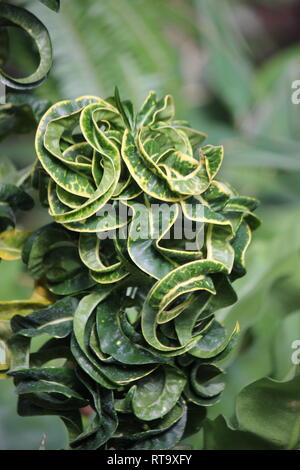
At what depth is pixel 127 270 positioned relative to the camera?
352mm

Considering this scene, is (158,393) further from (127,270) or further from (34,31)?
(34,31)

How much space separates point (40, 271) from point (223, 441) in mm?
186

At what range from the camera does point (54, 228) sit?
1.24 ft

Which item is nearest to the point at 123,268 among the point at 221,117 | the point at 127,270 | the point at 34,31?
the point at 127,270

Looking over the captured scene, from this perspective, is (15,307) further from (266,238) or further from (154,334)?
(266,238)

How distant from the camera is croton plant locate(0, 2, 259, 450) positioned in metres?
0.34

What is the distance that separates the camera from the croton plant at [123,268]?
13.4 inches

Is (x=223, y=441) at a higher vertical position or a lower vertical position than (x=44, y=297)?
lower

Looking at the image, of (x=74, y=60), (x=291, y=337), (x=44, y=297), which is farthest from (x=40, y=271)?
(x=74, y=60)

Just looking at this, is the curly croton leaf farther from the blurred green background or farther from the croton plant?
the blurred green background

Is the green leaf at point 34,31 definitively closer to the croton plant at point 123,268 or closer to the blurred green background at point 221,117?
the croton plant at point 123,268

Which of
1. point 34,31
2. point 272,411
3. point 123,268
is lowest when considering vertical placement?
point 272,411

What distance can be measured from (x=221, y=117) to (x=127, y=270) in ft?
3.10

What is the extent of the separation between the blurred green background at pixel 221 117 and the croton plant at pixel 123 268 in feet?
0.49
